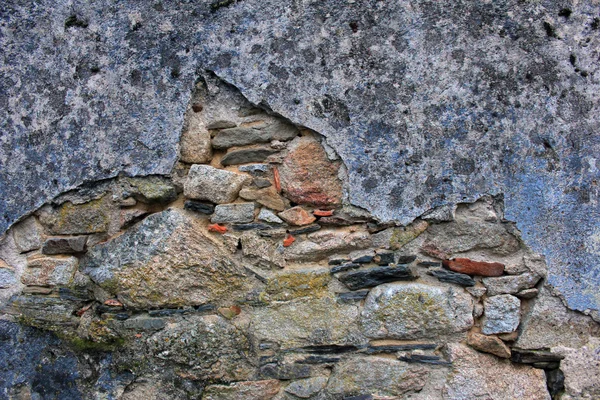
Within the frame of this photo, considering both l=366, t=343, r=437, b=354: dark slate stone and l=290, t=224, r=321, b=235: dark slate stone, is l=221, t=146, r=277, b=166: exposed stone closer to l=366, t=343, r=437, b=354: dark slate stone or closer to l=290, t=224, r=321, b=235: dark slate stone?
l=290, t=224, r=321, b=235: dark slate stone

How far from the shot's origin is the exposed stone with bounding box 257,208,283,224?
2.09 meters

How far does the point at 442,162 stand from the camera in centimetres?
198

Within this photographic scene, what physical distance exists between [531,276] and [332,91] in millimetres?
1003

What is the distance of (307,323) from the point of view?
2.04m

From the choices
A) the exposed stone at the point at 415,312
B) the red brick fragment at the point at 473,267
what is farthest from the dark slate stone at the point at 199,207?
the red brick fragment at the point at 473,267

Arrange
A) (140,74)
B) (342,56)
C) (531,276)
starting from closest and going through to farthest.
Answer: (531,276), (342,56), (140,74)

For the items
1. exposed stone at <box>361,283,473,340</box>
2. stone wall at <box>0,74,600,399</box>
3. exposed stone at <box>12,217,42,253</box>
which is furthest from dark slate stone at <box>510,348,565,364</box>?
exposed stone at <box>12,217,42,253</box>

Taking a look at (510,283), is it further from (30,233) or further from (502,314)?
(30,233)

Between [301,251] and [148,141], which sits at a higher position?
[148,141]

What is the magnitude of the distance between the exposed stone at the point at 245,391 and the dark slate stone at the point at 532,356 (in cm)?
89

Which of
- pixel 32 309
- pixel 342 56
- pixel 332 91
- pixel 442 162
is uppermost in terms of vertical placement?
pixel 342 56

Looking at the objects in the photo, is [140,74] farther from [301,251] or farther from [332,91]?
[301,251]

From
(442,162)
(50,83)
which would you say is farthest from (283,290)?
(50,83)

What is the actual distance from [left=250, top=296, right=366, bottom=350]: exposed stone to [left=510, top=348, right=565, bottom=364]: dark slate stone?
558 millimetres
